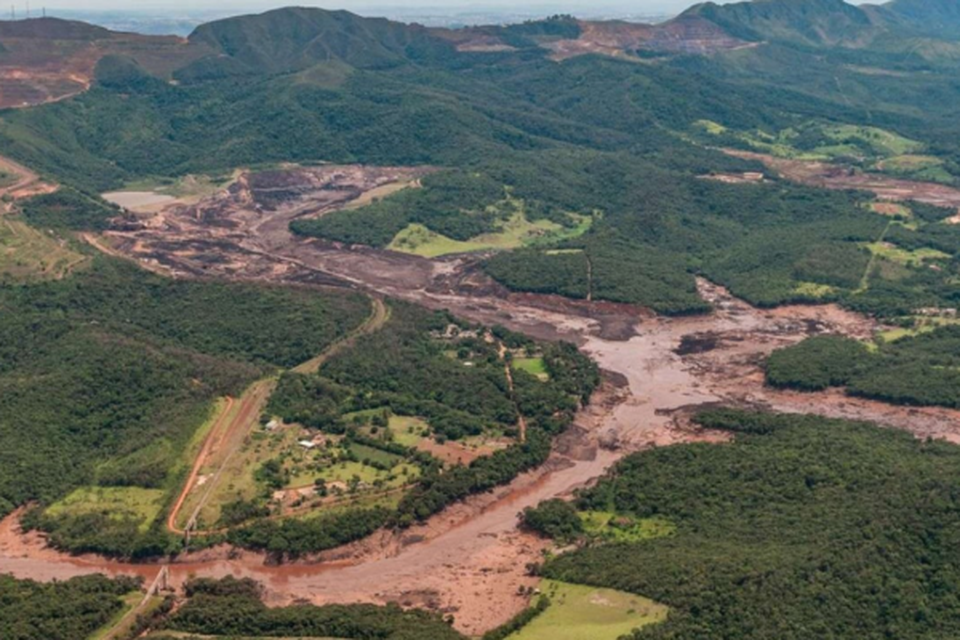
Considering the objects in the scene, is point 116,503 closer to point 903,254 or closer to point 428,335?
point 428,335

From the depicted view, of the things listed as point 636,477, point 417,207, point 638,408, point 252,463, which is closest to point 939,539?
point 636,477

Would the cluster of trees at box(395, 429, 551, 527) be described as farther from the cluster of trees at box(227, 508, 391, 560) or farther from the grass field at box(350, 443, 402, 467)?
the grass field at box(350, 443, 402, 467)

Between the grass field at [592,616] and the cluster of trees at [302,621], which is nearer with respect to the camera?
the cluster of trees at [302,621]

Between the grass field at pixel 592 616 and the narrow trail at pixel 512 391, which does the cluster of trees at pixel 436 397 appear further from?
the grass field at pixel 592 616

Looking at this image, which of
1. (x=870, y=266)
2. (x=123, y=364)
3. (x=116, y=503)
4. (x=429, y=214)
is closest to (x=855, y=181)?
(x=870, y=266)

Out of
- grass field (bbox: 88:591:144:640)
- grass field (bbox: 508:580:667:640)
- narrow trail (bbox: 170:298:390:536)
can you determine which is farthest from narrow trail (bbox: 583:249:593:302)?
grass field (bbox: 88:591:144:640)

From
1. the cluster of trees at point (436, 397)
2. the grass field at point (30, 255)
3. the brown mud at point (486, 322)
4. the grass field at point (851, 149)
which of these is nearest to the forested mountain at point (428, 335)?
the cluster of trees at point (436, 397)
